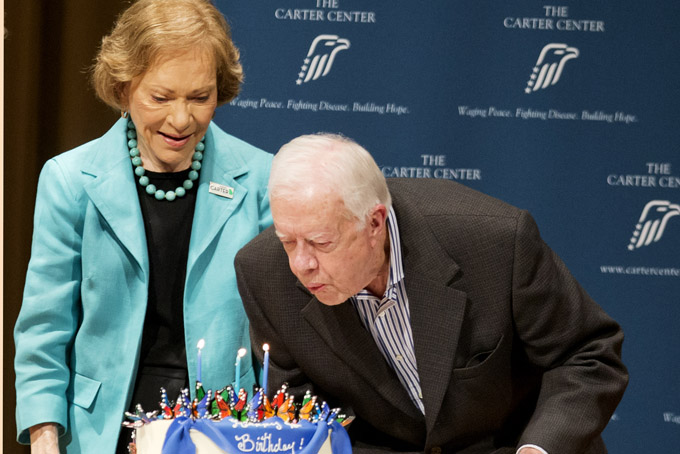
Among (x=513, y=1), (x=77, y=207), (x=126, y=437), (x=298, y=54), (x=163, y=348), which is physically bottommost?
(x=126, y=437)

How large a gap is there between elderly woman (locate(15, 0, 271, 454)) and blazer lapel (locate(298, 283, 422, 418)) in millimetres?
343

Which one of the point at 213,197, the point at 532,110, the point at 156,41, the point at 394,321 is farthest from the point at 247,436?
the point at 532,110

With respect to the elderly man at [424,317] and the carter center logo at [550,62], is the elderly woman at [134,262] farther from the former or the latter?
the carter center logo at [550,62]

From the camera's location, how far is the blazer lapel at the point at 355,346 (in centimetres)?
184

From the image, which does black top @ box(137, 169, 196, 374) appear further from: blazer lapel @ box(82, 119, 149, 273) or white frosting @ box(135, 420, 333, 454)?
white frosting @ box(135, 420, 333, 454)

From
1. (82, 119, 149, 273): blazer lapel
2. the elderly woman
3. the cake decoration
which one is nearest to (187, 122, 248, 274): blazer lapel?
the elderly woman

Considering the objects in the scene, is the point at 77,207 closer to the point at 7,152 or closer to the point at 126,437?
the point at 126,437

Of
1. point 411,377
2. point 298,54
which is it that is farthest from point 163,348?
point 298,54

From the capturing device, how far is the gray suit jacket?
1762 mm

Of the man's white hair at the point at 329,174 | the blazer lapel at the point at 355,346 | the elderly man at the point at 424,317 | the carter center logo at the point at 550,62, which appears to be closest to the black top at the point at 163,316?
the elderly man at the point at 424,317

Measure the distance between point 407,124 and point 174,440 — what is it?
212 centimetres

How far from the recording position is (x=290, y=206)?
162cm

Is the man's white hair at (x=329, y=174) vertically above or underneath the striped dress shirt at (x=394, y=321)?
above

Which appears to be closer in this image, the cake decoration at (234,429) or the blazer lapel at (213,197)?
the cake decoration at (234,429)
